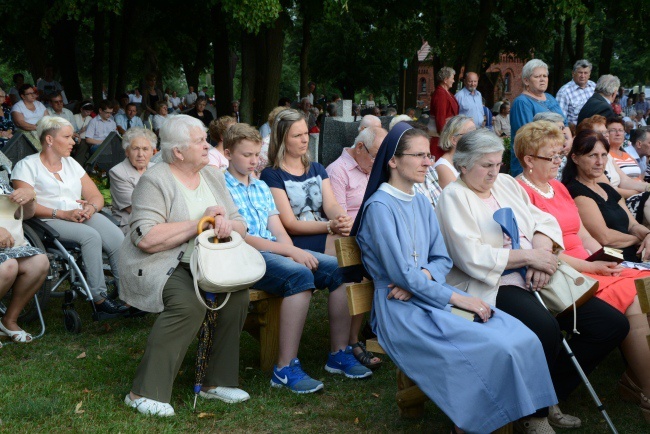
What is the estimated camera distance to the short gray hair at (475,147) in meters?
4.87

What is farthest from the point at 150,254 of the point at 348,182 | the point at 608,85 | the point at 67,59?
the point at 67,59

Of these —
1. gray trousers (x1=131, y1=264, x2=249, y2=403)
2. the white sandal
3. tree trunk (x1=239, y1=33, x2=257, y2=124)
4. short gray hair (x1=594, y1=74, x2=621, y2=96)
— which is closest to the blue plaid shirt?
gray trousers (x1=131, y1=264, x2=249, y2=403)

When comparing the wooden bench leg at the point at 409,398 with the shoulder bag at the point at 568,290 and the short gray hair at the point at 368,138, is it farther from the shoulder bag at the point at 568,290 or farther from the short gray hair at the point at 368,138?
the short gray hair at the point at 368,138

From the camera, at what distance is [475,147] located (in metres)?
4.88

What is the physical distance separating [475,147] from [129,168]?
3524 mm

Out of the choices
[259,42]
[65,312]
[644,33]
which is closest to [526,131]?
[65,312]

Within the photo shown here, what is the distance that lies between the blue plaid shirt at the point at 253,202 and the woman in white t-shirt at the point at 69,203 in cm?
160

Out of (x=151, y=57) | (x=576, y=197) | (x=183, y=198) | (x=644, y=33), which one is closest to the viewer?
(x=183, y=198)

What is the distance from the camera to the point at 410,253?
4539mm

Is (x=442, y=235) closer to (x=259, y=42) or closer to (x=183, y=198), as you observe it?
(x=183, y=198)

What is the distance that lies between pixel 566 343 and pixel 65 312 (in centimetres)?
392

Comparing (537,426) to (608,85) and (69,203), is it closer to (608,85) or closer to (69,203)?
(69,203)

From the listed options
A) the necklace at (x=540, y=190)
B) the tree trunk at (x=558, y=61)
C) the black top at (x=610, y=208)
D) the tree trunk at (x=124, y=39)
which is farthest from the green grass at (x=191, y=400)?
the tree trunk at (x=558, y=61)

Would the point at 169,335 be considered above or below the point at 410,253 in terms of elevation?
below
